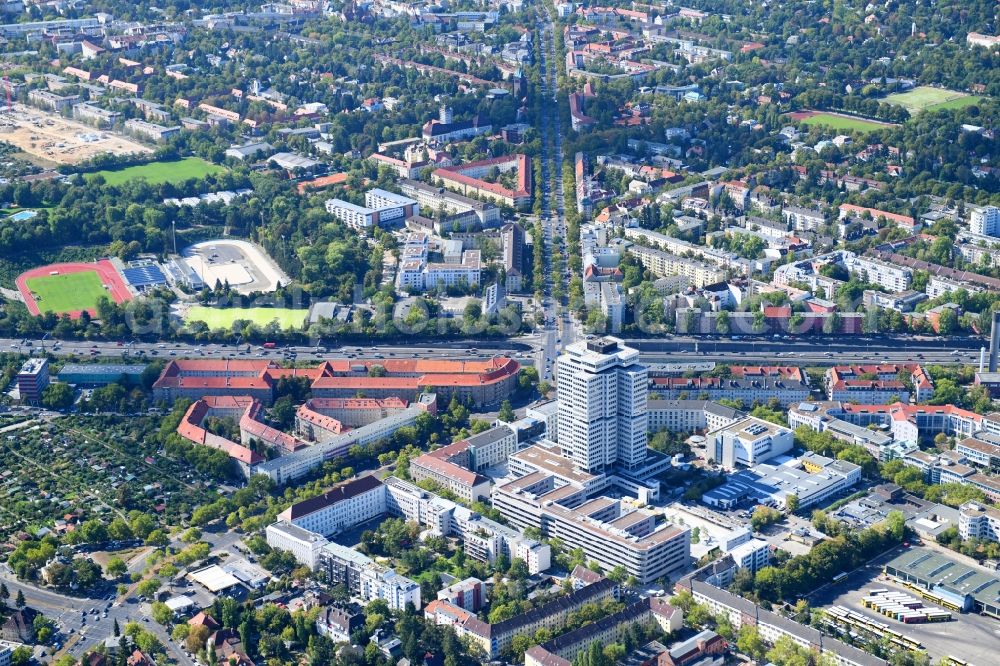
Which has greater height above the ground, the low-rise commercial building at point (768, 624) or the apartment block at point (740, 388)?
the apartment block at point (740, 388)

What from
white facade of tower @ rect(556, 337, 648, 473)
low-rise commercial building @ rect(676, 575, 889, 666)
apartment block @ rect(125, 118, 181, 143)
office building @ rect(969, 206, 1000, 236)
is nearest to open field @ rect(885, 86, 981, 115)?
office building @ rect(969, 206, 1000, 236)

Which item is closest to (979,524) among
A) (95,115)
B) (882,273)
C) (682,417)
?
(682,417)

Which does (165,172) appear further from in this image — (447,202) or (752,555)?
(752,555)

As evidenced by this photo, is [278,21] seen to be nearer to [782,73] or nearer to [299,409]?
[782,73]

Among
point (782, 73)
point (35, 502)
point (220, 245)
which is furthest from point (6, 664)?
point (782, 73)

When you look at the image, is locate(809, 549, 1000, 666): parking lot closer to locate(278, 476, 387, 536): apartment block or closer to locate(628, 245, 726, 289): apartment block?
locate(278, 476, 387, 536): apartment block

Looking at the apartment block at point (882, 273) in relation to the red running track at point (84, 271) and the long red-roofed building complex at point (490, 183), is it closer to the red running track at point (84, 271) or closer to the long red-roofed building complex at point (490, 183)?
the long red-roofed building complex at point (490, 183)

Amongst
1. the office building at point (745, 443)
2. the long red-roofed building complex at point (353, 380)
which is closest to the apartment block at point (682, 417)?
the office building at point (745, 443)
